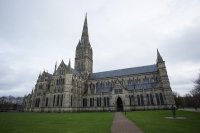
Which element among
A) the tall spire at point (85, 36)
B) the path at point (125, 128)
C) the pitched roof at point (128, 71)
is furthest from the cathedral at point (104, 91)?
the path at point (125, 128)

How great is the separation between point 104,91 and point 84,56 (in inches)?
958

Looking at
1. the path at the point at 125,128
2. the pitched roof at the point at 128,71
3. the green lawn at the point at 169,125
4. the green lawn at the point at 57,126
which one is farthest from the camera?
the pitched roof at the point at 128,71

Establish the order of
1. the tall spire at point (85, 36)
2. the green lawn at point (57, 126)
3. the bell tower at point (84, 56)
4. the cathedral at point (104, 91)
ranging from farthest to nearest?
1. the tall spire at point (85, 36)
2. the bell tower at point (84, 56)
3. the cathedral at point (104, 91)
4. the green lawn at point (57, 126)

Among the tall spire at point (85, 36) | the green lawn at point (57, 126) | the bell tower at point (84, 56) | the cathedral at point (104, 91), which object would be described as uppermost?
the tall spire at point (85, 36)

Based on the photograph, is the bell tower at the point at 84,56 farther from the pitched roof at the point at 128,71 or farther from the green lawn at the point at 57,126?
the green lawn at the point at 57,126

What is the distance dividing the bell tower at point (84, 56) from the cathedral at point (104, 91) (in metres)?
2.69

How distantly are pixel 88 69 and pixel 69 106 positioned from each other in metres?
25.7

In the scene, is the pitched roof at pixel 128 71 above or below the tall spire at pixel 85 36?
below

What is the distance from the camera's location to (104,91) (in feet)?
173

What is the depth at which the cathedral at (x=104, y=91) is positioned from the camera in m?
43.4

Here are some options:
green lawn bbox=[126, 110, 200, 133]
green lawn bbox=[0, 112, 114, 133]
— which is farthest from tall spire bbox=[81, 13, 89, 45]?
green lawn bbox=[126, 110, 200, 133]

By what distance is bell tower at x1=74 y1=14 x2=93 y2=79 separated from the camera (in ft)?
213

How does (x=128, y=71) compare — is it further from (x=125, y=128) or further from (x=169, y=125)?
(x=125, y=128)

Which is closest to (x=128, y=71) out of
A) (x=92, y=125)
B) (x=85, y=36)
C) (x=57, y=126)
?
(x=85, y=36)
